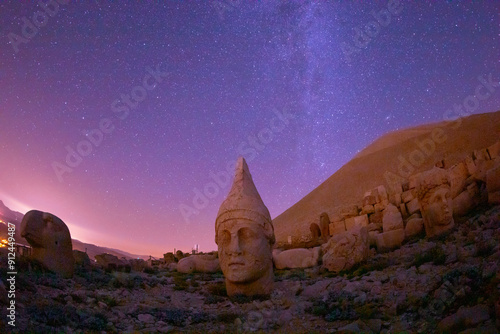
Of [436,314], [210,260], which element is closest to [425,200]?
[436,314]

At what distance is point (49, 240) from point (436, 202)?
1197cm

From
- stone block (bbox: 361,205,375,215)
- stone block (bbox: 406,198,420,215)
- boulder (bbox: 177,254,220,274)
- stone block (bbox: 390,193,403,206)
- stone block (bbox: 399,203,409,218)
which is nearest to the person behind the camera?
stone block (bbox: 406,198,420,215)

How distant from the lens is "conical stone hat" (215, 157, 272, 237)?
10.9 m

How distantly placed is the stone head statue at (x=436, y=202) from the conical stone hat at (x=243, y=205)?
548 centimetres

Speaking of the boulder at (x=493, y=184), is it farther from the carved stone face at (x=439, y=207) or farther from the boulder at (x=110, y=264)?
the boulder at (x=110, y=264)

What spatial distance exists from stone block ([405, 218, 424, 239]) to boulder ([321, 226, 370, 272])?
8.34 feet

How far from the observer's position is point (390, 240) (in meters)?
13.5

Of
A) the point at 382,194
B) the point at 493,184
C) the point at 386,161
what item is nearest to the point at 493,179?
the point at 493,184

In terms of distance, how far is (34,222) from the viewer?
10789 millimetres

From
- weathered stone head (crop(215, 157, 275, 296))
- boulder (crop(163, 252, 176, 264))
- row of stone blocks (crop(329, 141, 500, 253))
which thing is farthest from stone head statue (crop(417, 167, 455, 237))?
boulder (crop(163, 252, 176, 264))

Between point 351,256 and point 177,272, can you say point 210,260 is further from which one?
point 351,256

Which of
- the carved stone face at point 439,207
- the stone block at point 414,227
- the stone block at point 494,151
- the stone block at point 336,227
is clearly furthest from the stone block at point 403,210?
the stone block at point 494,151

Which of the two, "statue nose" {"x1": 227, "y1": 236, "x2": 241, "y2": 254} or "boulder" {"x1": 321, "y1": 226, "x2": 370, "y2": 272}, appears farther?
"boulder" {"x1": 321, "y1": 226, "x2": 370, "y2": 272}

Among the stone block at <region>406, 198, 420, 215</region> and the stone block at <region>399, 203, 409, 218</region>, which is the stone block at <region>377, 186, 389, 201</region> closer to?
the stone block at <region>399, 203, 409, 218</region>
